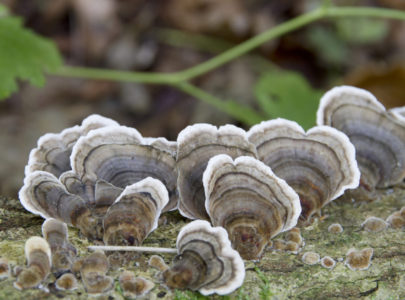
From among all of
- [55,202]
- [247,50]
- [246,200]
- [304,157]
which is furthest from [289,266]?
[247,50]

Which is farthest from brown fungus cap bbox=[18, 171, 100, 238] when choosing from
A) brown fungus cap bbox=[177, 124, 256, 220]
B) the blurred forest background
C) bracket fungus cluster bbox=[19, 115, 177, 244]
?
the blurred forest background

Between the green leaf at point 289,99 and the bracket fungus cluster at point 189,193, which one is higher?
the green leaf at point 289,99

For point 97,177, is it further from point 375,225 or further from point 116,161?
point 375,225

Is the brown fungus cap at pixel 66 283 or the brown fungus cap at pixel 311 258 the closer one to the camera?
the brown fungus cap at pixel 66 283

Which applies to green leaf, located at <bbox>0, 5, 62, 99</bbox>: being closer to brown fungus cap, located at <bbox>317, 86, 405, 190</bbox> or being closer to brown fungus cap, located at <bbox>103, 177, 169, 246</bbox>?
brown fungus cap, located at <bbox>103, 177, 169, 246</bbox>

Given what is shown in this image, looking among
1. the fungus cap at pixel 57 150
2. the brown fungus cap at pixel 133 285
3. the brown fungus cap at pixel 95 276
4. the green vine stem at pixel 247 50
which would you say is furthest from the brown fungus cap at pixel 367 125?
the green vine stem at pixel 247 50

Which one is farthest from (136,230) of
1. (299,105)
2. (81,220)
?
(299,105)

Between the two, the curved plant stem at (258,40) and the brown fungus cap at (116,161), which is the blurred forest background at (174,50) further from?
the brown fungus cap at (116,161)

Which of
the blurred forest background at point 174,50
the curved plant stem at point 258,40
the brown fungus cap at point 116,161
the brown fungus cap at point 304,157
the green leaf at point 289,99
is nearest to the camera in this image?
the brown fungus cap at point 116,161
